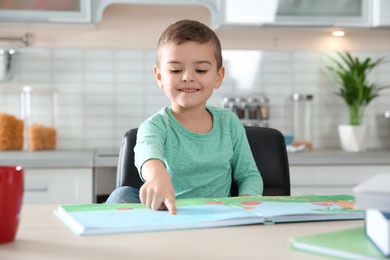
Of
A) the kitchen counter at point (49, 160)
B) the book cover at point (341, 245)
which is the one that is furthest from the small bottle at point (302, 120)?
the book cover at point (341, 245)

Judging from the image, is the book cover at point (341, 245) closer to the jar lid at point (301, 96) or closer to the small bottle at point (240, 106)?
the small bottle at point (240, 106)

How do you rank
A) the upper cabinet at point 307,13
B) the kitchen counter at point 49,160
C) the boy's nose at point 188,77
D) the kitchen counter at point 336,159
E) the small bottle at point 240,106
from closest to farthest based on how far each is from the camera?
the boy's nose at point 188,77, the kitchen counter at point 49,160, the kitchen counter at point 336,159, the upper cabinet at point 307,13, the small bottle at point 240,106

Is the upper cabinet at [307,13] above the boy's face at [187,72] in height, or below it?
above

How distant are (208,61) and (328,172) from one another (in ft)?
4.77

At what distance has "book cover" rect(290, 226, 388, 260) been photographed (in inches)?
35.2

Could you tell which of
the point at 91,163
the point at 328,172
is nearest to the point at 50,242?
the point at 91,163

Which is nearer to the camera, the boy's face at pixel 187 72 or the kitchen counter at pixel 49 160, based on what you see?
the boy's face at pixel 187 72

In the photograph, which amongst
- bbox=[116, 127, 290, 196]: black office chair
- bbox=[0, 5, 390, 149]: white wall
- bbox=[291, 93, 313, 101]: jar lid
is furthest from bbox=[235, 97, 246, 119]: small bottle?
bbox=[116, 127, 290, 196]: black office chair

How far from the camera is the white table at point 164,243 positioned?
3.06ft

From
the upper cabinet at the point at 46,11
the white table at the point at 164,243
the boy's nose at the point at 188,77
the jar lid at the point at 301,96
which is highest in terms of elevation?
the upper cabinet at the point at 46,11

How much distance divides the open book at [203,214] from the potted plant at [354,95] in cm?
202

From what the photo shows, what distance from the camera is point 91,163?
112 inches

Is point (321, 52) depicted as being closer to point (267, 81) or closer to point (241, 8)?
point (267, 81)

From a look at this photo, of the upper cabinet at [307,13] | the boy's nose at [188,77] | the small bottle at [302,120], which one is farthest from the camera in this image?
the small bottle at [302,120]
